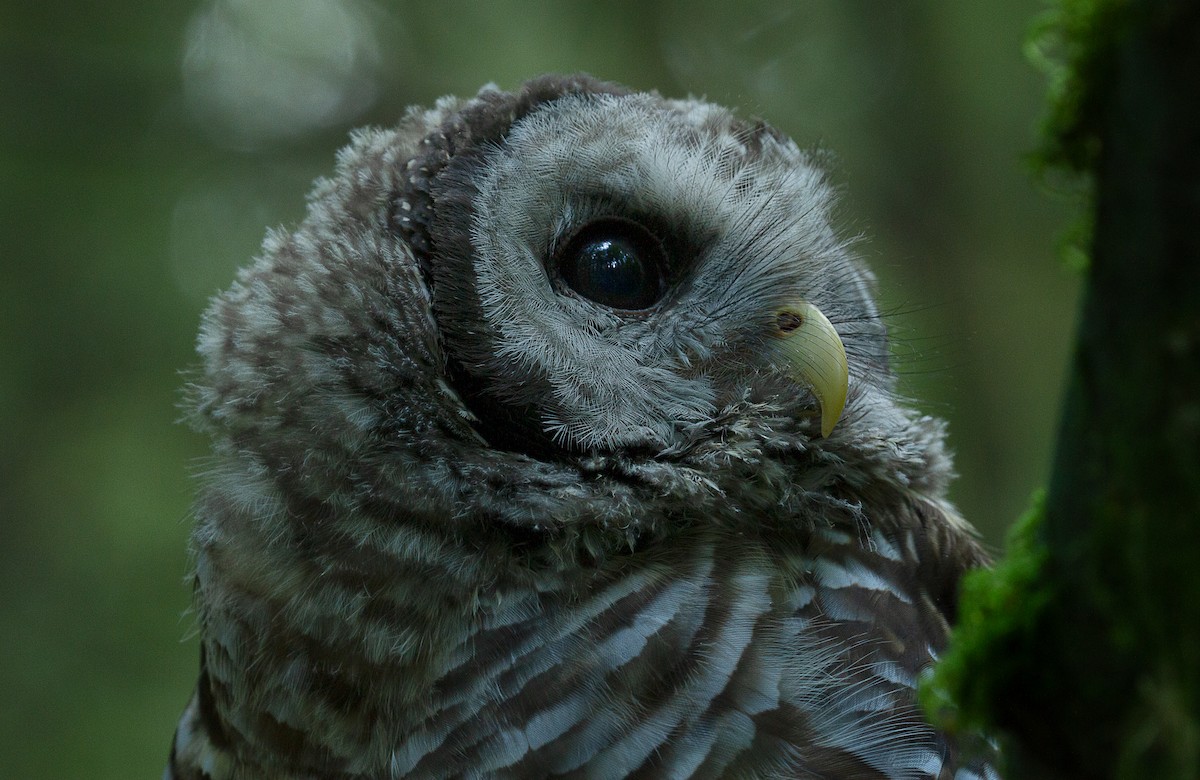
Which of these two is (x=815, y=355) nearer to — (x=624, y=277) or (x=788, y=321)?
(x=788, y=321)

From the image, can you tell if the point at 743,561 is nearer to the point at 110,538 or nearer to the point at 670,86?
the point at 670,86

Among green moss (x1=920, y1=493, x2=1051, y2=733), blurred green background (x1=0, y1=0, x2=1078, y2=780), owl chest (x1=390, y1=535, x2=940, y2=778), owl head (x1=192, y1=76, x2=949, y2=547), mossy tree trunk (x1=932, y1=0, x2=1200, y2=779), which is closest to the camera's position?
mossy tree trunk (x1=932, y1=0, x2=1200, y2=779)

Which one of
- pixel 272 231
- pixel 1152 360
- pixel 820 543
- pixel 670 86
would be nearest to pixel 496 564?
pixel 820 543

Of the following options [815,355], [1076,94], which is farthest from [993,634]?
[815,355]

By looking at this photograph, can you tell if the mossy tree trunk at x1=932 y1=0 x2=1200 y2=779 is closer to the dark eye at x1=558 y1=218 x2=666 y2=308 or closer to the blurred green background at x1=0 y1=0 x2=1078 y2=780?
the dark eye at x1=558 y1=218 x2=666 y2=308

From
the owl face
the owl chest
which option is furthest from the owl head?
the owl chest

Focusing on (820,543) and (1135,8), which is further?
(820,543)
